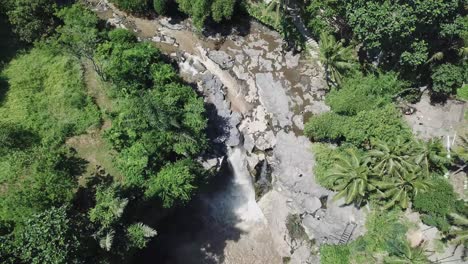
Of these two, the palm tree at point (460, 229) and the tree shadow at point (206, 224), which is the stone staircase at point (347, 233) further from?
the tree shadow at point (206, 224)

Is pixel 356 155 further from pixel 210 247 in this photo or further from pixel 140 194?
pixel 140 194

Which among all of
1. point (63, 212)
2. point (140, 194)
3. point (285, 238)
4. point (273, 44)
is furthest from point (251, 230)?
point (273, 44)

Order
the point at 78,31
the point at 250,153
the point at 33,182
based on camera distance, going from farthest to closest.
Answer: the point at 250,153 < the point at 78,31 < the point at 33,182

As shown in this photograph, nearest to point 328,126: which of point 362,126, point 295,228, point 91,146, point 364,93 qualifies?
point 362,126

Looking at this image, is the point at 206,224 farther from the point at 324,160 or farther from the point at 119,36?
the point at 119,36

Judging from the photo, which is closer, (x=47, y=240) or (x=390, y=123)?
(x=47, y=240)

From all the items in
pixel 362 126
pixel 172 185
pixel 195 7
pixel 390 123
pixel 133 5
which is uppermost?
pixel 195 7
